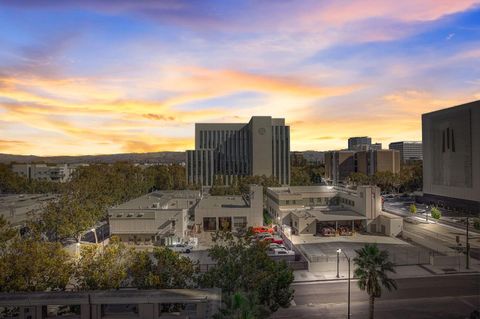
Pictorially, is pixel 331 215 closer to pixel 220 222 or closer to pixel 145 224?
pixel 220 222

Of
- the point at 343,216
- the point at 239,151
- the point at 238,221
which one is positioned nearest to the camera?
the point at 343,216

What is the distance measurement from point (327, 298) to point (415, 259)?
18.6m

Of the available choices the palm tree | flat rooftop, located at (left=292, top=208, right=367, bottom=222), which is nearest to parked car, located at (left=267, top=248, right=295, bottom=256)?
flat rooftop, located at (left=292, top=208, right=367, bottom=222)

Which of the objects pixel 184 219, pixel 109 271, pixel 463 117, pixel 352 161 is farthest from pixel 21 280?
pixel 352 161

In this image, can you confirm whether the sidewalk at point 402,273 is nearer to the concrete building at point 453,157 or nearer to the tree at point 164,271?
the tree at point 164,271

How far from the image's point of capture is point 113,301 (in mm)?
25703

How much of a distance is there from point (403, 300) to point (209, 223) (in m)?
41.4

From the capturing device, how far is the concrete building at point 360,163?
163500mm

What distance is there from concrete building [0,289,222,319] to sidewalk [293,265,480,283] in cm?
1752

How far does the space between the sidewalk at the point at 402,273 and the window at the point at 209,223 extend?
2872cm

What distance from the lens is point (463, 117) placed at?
87.1m

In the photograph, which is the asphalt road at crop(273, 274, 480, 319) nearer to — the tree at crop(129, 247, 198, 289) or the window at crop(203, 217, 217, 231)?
the tree at crop(129, 247, 198, 289)

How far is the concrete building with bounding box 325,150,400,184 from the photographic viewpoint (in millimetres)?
163500

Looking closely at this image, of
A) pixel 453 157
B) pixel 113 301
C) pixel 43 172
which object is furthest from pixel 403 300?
pixel 43 172
